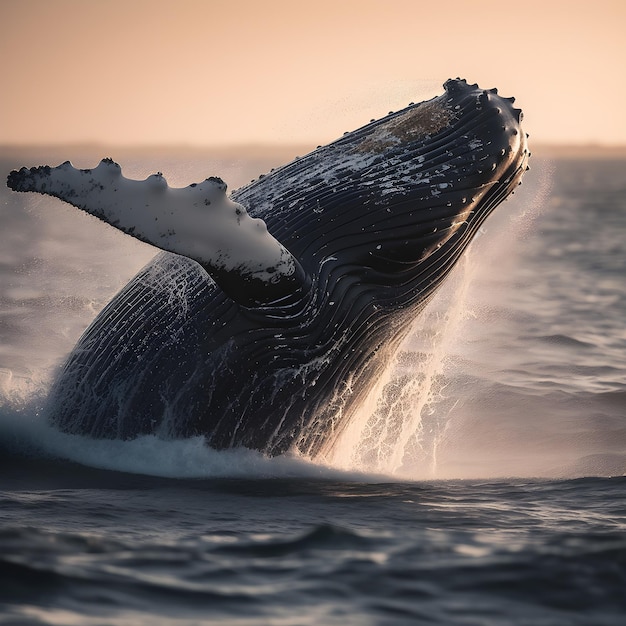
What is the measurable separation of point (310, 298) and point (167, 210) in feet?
5.25

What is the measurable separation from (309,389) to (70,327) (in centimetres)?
673

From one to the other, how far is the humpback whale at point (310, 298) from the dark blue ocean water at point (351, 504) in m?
0.34

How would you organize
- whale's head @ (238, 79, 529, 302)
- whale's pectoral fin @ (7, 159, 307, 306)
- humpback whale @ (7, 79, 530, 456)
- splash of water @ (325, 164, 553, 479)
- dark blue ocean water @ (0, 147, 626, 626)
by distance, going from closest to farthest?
dark blue ocean water @ (0, 147, 626, 626) < whale's pectoral fin @ (7, 159, 307, 306) < humpback whale @ (7, 79, 530, 456) < whale's head @ (238, 79, 529, 302) < splash of water @ (325, 164, 553, 479)

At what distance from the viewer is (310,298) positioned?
9.07 meters

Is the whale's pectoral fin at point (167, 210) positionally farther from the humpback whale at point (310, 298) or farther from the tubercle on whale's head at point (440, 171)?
the tubercle on whale's head at point (440, 171)

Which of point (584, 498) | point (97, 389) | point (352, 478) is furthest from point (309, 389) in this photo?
point (584, 498)

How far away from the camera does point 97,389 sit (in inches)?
376

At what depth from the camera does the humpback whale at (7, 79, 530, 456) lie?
9.23 m

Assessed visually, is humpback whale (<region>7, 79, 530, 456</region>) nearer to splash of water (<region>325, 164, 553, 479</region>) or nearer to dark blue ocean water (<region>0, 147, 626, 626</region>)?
dark blue ocean water (<region>0, 147, 626, 626</region>)

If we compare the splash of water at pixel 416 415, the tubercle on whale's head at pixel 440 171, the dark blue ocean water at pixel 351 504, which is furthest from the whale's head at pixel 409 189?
the dark blue ocean water at pixel 351 504

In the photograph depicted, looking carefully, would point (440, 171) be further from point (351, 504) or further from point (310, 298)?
point (351, 504)

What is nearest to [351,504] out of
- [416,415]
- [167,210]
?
[167,210]

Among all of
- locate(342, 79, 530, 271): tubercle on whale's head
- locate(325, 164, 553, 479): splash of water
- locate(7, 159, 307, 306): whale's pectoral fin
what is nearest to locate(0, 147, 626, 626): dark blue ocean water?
locate(325, 164, 553, 479): splash of water

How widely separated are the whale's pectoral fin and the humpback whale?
27.9 inches
